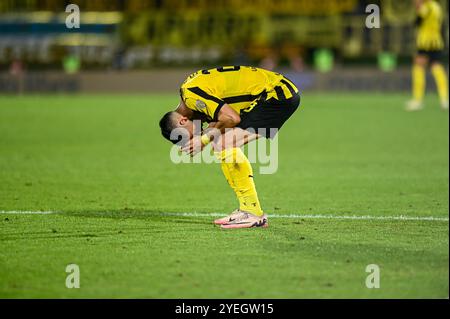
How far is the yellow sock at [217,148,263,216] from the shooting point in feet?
29.3

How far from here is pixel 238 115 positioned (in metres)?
8.66

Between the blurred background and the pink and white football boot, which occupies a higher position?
the blurred background

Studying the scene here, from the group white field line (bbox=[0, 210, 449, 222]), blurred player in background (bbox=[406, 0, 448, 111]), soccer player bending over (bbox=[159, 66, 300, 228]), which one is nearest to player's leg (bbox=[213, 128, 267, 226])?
soccer player bending over (bbox=[159, 66, 300, 228])

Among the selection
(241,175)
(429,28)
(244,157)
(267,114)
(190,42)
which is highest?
(190,42)

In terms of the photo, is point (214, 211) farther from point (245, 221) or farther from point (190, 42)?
point (190, 42)

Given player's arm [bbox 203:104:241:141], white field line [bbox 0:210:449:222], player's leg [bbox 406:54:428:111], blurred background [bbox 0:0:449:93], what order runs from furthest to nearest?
blurred background [bbox 0:0:449:93]
player's leg [bbox 406:54:428:111]
white field line [bbox 0:210:449:222]
player's arm [bbox 203:104:241:141]

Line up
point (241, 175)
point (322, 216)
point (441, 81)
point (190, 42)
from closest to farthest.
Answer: point (241, 175), point (322, 216), point (441, 81), point (190, 42)

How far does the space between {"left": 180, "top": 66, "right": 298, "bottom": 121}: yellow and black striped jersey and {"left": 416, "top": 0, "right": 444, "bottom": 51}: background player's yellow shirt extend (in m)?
13.6

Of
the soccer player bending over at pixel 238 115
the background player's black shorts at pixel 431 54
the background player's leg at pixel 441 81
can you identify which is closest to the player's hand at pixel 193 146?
the soccer player bending over at pixel 238 115

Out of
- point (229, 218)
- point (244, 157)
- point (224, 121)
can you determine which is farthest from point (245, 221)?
point (224, 121)

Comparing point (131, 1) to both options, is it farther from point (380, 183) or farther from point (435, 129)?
point (380, 183)

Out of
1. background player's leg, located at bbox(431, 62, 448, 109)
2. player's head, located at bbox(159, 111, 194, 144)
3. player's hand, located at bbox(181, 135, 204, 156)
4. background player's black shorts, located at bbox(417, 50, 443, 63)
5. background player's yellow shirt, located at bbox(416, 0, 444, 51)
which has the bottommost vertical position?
player's hand, located at bbox(181, 135, 204, 156)

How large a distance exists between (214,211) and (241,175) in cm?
133

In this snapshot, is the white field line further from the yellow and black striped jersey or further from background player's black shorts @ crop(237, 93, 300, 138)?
the yellow and black striped jersey
